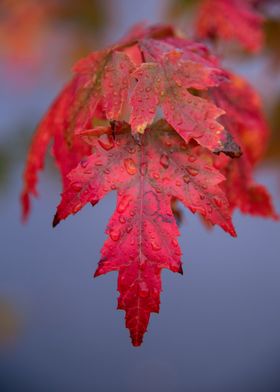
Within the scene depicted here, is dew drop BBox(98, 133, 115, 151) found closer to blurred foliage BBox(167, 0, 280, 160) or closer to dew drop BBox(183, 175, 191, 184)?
dew drop BBox(183, 175, 191, 184)

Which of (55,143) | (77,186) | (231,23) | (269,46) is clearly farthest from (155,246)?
(269,46)

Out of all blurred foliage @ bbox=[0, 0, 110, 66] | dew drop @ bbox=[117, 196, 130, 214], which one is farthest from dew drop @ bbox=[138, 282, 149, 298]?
blurred foliage @ bbox=[0, 0, 110, 66]

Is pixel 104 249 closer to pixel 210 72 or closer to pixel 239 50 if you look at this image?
pixel 210 72

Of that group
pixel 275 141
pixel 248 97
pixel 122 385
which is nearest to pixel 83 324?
pixel 122 385

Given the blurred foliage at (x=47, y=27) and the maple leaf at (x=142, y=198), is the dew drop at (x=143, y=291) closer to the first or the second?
the maple leaf at (x=142, y=198)

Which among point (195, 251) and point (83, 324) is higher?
point (195, 251)

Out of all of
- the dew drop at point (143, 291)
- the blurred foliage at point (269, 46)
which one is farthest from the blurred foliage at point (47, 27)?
the dew drop at point (143, 291)

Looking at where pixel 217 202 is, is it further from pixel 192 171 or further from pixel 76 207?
pixel 76 207
